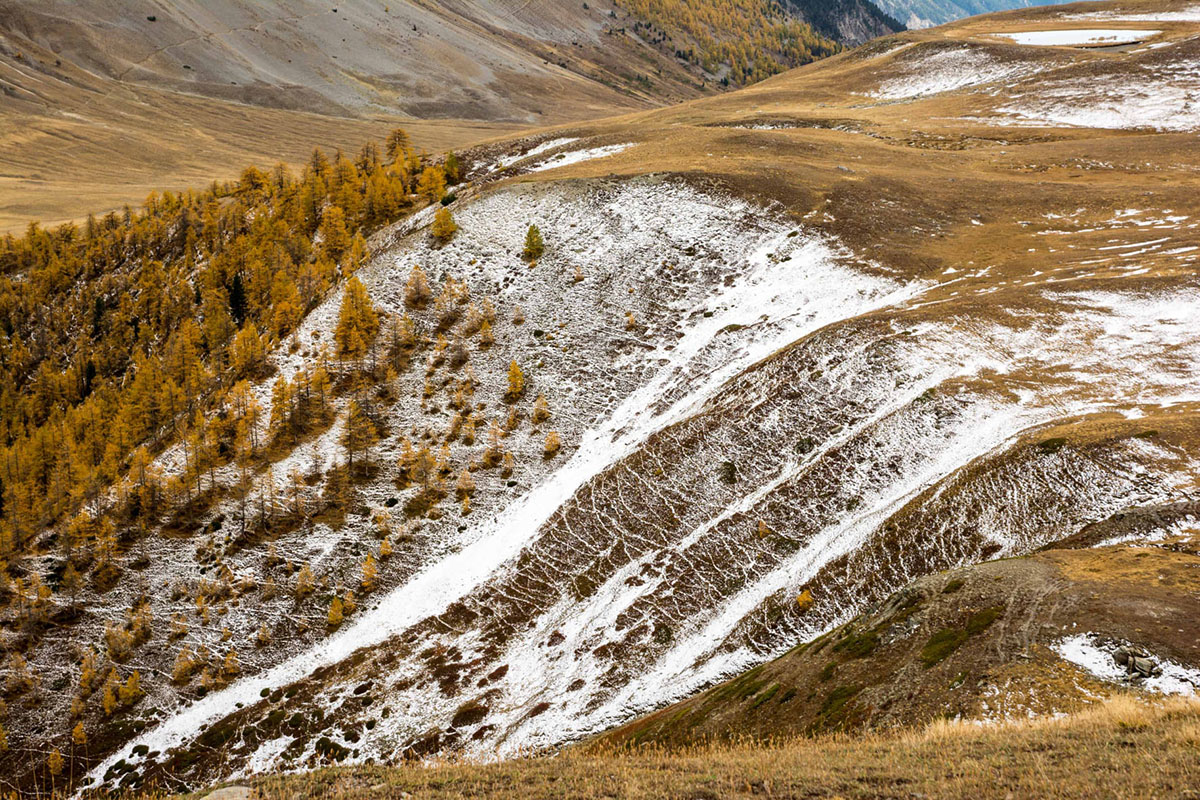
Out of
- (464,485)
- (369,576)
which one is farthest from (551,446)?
(369,576)

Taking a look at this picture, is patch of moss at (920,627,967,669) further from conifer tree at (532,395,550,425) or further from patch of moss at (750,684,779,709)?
conifer tree at (532,395,550,425)

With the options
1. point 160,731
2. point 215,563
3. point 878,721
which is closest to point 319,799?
point 878,721

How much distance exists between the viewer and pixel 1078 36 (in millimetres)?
149625

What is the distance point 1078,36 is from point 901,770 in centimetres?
18627

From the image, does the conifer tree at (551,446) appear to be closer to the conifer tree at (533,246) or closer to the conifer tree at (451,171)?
the conifer tree at (533,246)

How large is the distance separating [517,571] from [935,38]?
545 ft

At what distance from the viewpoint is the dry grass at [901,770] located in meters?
16.1

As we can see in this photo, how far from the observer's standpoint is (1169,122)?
108 metres

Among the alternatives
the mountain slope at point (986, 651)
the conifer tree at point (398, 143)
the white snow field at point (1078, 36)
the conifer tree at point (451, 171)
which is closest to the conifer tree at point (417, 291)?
the conifer tree at point (451, 171)

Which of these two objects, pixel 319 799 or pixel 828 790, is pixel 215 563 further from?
pixel 828 790

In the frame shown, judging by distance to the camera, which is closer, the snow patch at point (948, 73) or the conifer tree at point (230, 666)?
the conifer tree at point (230, 666)

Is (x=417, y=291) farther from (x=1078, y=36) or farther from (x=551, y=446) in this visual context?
(x=1078, y=36)

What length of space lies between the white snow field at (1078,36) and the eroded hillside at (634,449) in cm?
5645

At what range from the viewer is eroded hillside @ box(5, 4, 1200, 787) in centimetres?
4678
